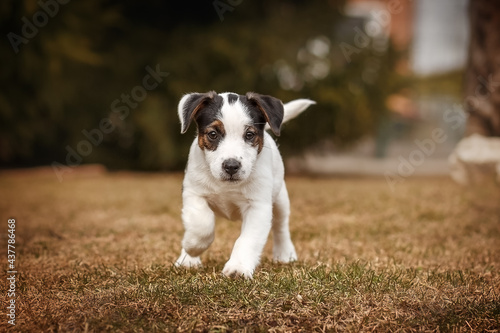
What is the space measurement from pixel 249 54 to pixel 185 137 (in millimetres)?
2252

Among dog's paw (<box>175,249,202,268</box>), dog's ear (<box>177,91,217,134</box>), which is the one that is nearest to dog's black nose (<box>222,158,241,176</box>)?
dog's ear (<box>177,91,217,134</box>)

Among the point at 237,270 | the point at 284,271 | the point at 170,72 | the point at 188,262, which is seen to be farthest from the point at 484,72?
the point at 237,270

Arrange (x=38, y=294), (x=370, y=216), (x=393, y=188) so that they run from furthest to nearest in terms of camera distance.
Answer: (x=393, y=188)
(x=370, y=216)
(x=38, y=294)

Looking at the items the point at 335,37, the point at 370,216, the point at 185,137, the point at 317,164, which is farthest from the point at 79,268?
the point at 317,164

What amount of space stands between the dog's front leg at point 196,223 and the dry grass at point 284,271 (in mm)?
198

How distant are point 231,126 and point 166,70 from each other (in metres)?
9.48

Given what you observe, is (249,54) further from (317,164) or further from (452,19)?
(452,19)

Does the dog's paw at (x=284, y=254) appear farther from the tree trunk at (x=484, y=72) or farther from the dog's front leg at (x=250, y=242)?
the tree trunk at (x=484, y=72)

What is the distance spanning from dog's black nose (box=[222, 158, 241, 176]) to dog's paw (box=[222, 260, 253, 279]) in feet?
1.91

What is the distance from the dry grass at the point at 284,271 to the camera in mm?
3127

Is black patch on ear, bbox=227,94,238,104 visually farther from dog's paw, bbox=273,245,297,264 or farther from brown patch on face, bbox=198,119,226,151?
dog's paw, bbox=273,245,297,264

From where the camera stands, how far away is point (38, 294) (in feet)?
11.8

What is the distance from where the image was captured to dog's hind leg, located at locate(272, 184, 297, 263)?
459 centimetres

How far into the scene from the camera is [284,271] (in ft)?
13.1
